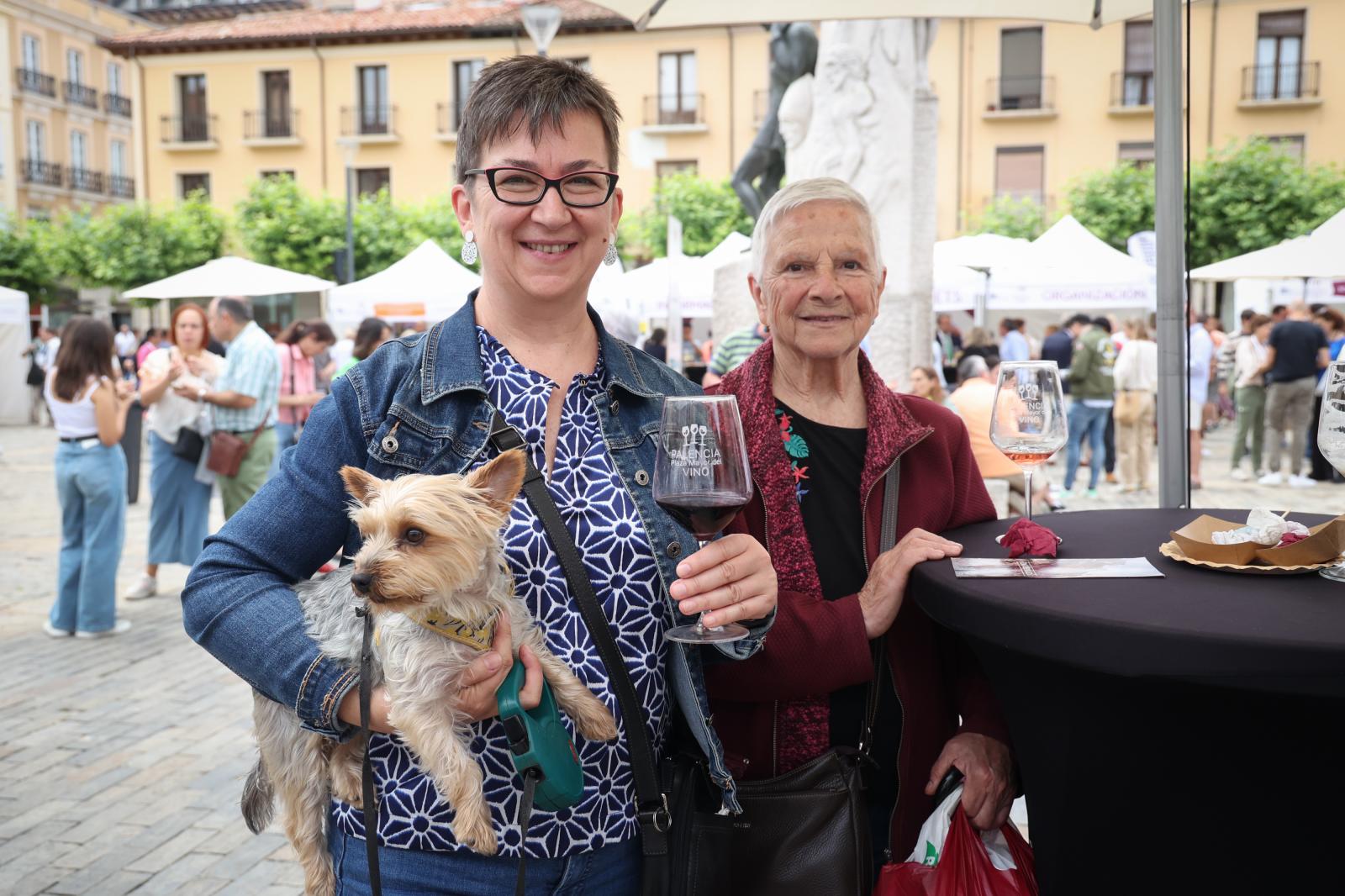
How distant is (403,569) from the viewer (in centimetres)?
163

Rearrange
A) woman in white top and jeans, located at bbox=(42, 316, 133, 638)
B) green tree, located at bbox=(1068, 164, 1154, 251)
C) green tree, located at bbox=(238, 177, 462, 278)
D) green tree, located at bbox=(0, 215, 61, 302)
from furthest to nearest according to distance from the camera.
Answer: green tree, located at bbox=(238, 177, 462, 278), green tree, located at bbox=(0, 215, 61, 302), green tree, located at bbox=(1068, 164, 1154, 251), woman in white top and jeans, located at bbox=(42, 316, 133, 638)

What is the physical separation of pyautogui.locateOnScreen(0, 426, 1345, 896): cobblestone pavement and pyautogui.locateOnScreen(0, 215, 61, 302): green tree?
31207 mm

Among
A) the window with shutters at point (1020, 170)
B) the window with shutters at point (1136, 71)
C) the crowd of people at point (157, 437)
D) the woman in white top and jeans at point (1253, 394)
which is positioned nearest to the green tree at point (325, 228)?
the window with shutters at point (1020, 170)

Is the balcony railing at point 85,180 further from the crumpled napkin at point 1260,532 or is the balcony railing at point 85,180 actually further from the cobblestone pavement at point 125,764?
the crumpled napkin at point 1260,532

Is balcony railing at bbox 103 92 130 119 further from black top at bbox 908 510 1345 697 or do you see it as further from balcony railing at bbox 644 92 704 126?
black top at bbox 908 510 1345 697

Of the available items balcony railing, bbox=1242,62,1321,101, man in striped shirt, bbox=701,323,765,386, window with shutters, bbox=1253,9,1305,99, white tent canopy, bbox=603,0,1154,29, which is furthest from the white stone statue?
window with shutters, bbox=1253,9,1305,99

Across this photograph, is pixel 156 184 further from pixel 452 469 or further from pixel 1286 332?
pixel 452 469

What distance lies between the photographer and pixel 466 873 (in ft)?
5.97

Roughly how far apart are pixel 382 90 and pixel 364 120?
56.1 inches

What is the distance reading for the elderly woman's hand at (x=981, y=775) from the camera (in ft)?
7.85

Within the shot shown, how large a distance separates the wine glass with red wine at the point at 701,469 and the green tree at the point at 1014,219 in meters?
36.3

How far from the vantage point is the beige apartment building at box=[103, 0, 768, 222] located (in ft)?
139

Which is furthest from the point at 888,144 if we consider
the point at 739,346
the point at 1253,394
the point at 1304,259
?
the point at 1253,394

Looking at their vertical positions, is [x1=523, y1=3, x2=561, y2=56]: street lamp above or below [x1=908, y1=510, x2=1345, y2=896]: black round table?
above
